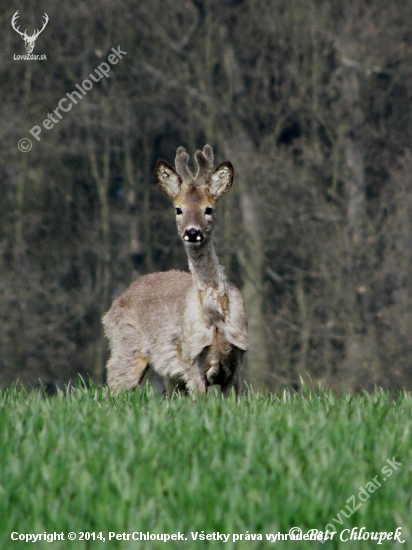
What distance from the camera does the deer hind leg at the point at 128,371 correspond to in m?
9.95

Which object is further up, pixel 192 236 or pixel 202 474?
pixel 192 236

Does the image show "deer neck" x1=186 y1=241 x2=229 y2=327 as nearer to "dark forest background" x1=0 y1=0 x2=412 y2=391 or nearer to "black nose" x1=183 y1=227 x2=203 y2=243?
"black nose" x1=183 y1=227 x2=203 y2=243

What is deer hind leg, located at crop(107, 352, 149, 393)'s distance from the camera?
995cm

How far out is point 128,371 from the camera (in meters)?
10.0

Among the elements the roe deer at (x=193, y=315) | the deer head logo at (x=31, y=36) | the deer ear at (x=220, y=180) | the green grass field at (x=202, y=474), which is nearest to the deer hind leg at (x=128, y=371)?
the roe deer at (x=193, y=315)

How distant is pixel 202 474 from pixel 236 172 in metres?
17.0

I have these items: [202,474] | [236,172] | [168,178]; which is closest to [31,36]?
[236,172]

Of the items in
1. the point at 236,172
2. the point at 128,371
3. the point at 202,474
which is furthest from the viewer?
the point at 236,172

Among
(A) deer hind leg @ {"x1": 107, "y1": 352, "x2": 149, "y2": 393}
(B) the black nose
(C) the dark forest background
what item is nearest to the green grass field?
(B) the black nose

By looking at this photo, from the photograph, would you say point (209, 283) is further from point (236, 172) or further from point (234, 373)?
point (236, 172)

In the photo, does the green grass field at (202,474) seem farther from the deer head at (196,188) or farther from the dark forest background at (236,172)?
the dark forest background at (236,172)

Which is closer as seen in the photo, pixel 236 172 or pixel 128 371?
pixel 128 371

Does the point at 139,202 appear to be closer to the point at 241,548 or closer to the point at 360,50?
the point at 360,50

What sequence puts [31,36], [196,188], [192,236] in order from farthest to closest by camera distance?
[31,36], [196,188], [192,236]
